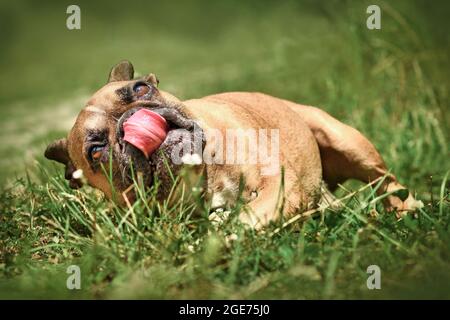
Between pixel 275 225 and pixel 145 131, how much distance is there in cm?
88

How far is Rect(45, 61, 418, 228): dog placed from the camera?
3.77 meters

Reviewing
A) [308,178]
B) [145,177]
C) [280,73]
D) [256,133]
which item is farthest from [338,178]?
[280,73]

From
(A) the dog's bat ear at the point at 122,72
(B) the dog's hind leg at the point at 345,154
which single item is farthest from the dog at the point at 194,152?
A: (B) the dog's hind leg at the point at 345,154

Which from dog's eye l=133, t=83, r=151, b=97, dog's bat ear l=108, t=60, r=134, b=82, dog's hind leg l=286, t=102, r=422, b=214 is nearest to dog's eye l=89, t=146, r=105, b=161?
dog's eye l=133, t=83, r=151, b=97

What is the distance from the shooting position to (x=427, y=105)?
21.8ft

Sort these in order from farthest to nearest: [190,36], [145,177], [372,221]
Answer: [190,36] → [145,177] → [372,221]

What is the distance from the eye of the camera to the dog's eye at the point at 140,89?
4012 millimetres

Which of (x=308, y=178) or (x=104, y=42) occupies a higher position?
(x=104, y=42)

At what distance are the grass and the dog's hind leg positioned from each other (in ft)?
0.65

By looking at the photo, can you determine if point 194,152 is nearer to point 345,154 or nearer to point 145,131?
point 145,131

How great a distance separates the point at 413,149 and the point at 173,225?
3240 millimetres

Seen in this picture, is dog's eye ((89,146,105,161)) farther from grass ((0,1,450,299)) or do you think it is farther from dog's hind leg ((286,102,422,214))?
dog's hind leg ((286,102,422,214))

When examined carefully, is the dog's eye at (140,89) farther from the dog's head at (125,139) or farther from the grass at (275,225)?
the grass at (275,225)
